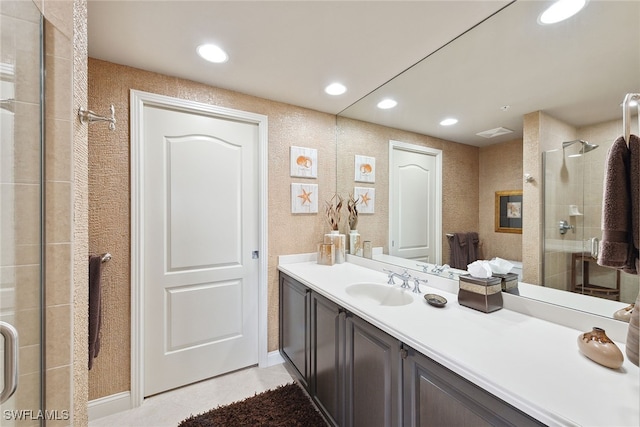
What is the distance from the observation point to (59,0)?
3.13 ft

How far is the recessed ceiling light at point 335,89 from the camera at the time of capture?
194 centimetres

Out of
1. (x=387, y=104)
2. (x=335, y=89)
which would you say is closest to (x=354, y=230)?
(x=387, y=104)

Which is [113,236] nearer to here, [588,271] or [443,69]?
[443,69]

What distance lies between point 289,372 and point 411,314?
144 cm

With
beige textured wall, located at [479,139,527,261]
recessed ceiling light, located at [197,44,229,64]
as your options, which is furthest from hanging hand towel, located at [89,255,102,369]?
beige textured wall, located at [479,139,527,261]

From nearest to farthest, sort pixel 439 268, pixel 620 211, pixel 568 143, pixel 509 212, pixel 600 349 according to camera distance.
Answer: pixel 620 211 → pixel 600 349 → pixel 568 143 → pixel 509 212 → pixel 439 268

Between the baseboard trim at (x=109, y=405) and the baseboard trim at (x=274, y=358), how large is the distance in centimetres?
97

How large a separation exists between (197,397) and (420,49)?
273 cm

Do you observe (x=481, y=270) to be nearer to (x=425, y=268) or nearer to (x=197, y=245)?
(x=425, y=268)

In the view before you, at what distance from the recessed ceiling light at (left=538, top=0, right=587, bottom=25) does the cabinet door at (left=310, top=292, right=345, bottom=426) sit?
1.64m

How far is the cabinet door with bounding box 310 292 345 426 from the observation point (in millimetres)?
1398

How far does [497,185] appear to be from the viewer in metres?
1.31

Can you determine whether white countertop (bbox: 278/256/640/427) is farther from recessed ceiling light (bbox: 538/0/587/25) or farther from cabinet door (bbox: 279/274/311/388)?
recessed ceiling light (bbox: 538/0/587/25)

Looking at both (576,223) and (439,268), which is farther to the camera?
(439,268)
